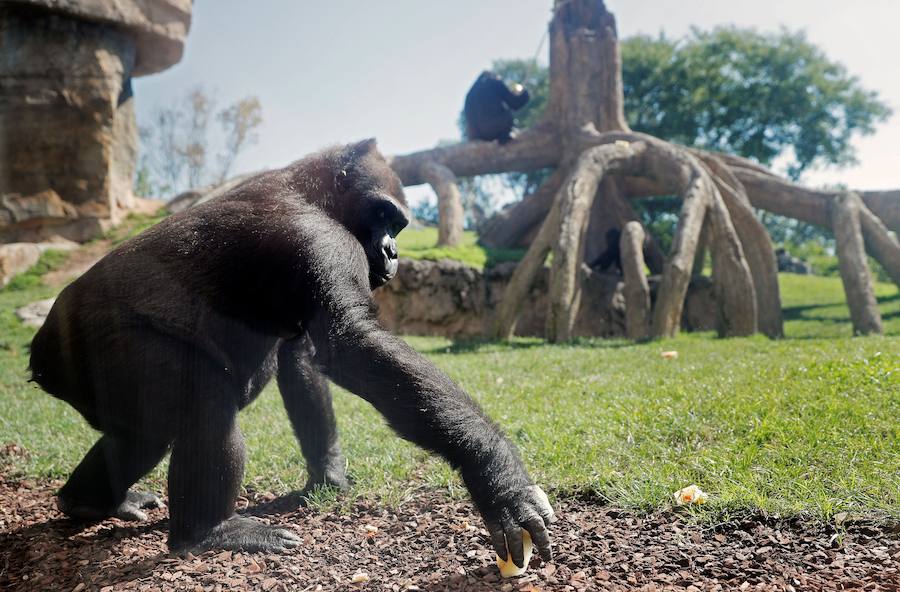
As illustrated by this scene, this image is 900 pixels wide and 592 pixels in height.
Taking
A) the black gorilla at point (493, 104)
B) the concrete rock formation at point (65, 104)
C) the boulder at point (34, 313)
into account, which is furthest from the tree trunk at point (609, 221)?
the concrete rock formation at point (65, 104)

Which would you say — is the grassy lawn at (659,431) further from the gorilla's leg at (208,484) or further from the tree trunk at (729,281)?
the tree trunk at (729,281)

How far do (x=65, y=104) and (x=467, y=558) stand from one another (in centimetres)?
1586

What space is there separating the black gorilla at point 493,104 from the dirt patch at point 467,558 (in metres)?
12.8

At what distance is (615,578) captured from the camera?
9.38 ft

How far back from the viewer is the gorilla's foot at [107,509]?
3830 millimetres

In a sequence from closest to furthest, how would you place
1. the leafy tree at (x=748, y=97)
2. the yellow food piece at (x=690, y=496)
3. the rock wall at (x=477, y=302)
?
1. the yellow food piece at (x=690, y=496)
2. the rock wall at (x=477, y=302)
3. the leafy tree at (x=748, y=97)

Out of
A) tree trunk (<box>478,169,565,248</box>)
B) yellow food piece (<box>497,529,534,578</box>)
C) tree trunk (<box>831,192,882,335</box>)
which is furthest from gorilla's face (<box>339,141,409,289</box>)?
tree trunk (<box>478,169,565,248</box>)

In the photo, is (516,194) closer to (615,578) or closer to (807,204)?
(807,204)

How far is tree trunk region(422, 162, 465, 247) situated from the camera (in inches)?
552

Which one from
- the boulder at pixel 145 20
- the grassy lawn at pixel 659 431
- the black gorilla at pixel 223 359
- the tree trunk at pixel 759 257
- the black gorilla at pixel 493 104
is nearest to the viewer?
the black gorilla at pixel 223 359

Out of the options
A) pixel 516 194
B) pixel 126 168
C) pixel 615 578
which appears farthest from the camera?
pixel 516 194

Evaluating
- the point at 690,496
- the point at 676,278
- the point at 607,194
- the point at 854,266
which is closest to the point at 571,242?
the point at 676,278

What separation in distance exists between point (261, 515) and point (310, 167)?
2037 millimetres

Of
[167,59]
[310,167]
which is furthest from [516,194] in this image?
[310,167]
